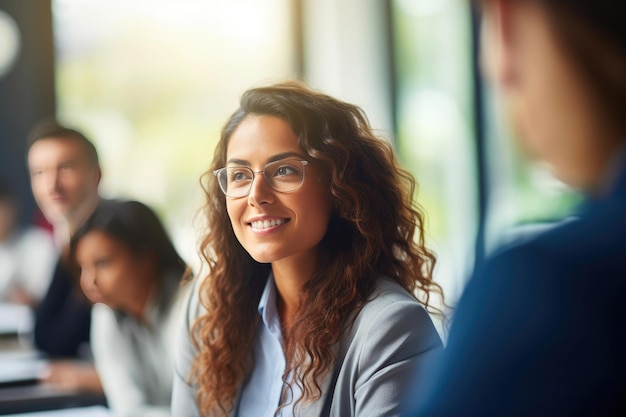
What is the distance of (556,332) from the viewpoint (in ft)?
1.08

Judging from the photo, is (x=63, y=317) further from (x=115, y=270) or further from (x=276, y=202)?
(x=276, y=202)

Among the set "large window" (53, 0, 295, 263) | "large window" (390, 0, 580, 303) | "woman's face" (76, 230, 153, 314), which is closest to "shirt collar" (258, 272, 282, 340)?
"woman's face" (76, 230, 153, 314)

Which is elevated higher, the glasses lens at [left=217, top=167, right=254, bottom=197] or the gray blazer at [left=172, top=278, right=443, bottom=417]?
the glasses lens at [left=217, top=167, right=254, bottom=197]

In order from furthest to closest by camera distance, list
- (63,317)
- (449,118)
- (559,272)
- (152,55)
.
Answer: (152,55) → (449,118) → (63,317) → (559,272)

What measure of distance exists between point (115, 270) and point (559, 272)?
0.64m

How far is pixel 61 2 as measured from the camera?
2.28 meters

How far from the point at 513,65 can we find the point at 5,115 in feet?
6.90

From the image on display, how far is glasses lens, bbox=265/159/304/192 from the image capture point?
2.07 feet

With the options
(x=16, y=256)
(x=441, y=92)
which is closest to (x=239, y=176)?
(x=441, y=92)

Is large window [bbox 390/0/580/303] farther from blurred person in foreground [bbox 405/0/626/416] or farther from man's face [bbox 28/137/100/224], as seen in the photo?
blurred person in foreground [bbox 405/0/626/416]

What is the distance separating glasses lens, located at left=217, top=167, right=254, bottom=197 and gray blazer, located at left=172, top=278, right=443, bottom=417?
0.15m

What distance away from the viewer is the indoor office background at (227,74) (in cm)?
156

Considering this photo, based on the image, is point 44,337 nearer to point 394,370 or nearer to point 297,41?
point 394,370

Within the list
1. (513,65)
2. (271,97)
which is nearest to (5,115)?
(271,97)
